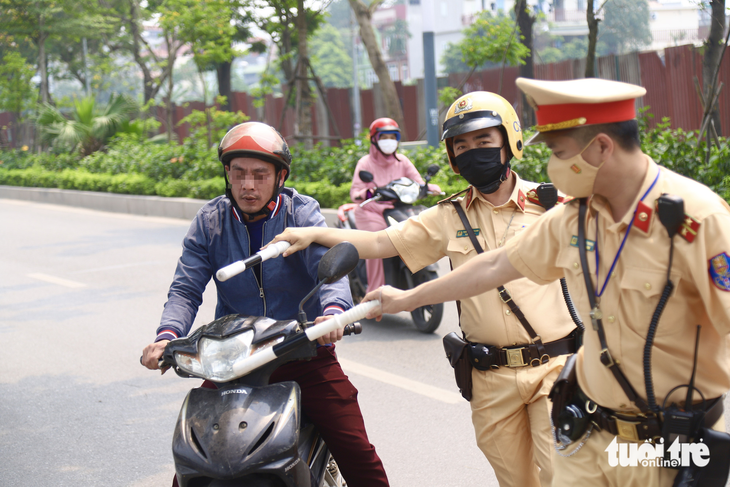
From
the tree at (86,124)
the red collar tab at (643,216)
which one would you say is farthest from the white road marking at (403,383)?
the tree at (86,124)

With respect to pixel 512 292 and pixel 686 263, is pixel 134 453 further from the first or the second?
pixel 686 263

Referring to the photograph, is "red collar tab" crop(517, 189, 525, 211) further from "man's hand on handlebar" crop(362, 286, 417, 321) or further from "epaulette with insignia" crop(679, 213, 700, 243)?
"epaulette with insignia" crop(679, 213, 700, 243)

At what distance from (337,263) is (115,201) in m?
16.2

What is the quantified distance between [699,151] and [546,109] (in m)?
7.73

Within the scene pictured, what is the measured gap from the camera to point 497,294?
2594 millimetres

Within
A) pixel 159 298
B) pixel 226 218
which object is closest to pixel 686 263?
pixel 226 218

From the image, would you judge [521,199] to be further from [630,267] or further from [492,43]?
[492,43]

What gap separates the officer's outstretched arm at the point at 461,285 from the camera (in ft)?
6.95

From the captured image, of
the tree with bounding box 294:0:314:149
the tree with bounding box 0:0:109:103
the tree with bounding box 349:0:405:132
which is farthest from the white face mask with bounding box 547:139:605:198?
the tree with bounding box 0:0:109:103

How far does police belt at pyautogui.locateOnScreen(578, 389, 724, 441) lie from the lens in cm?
180

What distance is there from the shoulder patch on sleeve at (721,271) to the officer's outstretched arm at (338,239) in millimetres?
1252

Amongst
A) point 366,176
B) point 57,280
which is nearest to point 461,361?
point 366,176

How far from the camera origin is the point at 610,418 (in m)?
1.90

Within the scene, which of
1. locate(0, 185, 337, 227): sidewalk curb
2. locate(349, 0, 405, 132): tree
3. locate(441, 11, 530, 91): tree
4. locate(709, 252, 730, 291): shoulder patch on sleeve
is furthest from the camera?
locate(349, 0, 405, 132): tree
